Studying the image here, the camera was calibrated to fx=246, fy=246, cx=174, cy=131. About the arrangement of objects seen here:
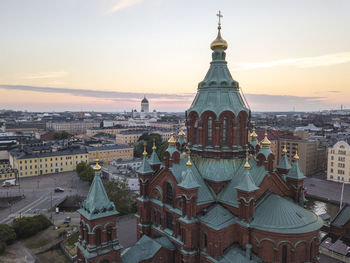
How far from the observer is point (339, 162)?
76.1 m

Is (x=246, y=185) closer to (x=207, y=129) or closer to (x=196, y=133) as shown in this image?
(x=207, y=129)

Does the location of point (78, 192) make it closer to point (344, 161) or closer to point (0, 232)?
point (0, 232)

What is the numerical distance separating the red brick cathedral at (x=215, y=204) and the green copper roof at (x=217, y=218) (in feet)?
0.30

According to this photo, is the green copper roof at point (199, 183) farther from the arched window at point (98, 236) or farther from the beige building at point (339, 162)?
the beige building at point (339, 162)

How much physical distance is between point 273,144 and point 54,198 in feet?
256

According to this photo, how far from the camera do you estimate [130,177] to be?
218 ft

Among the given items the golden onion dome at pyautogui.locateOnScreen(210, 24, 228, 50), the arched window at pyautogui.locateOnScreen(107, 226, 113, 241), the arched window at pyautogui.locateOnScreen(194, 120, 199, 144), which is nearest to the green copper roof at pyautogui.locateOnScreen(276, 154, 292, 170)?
the arched window at pyautogui.locateOnScreen(194, 120, 199, 144)

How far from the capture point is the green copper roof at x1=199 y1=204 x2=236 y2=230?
2103 centimetres

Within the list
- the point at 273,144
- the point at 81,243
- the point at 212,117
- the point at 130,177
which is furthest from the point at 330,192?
the point at 81,243

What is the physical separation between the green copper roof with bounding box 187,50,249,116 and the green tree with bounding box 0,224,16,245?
1331 inches

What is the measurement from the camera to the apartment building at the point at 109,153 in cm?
9519

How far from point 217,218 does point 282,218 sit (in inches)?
211

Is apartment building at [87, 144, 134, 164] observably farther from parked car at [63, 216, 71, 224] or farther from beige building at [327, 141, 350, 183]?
beige building at [327, 141, 350, 183]

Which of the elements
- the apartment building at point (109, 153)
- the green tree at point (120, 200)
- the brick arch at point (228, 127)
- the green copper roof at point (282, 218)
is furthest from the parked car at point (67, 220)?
the apartment building at point (109, 153)
